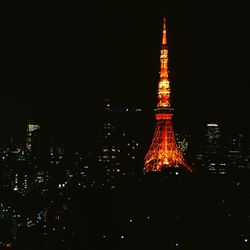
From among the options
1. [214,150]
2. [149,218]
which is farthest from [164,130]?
[214,150]

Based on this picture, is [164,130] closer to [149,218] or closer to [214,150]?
[149,218]

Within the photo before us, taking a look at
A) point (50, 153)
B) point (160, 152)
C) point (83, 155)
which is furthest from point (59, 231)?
point (50, 153)

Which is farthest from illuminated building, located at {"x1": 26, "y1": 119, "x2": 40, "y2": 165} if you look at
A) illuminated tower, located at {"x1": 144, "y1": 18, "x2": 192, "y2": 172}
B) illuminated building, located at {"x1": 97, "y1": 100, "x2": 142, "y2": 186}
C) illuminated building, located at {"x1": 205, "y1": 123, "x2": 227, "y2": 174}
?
illuminated tower, located at {"x1": 144, "y1": 18, "x2": 192, "y2": 172}

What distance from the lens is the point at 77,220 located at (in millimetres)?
19750

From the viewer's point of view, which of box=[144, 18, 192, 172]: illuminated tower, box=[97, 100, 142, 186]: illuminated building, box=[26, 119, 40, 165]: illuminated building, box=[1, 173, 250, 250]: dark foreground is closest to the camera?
box=[1, 173, 250, 250]: dark foreground

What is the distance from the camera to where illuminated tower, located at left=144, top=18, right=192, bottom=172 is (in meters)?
34.8

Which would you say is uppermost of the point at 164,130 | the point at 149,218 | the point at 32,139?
the point at 32,139

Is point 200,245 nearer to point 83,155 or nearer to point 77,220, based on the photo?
point 77,220

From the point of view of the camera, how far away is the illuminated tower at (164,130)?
34844 mm

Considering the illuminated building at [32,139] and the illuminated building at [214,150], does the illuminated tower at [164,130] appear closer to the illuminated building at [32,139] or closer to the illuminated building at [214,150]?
the illuminated building at [214,150]

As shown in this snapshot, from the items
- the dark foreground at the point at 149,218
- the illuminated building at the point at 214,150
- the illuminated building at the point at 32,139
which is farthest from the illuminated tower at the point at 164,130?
the illuminated building at the point at 32,139

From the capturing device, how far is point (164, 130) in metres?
35.3

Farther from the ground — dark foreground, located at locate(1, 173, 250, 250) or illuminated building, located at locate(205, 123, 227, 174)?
illuminated building, located at locate(205, 123, 227, 174)

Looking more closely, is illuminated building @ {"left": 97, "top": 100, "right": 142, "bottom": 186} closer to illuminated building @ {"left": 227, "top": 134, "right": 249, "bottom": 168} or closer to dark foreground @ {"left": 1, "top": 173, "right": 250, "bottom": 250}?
illuminated building @ {"left": 227, "top": 134, "right": 249, "bottom": 168}
